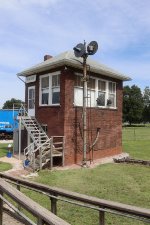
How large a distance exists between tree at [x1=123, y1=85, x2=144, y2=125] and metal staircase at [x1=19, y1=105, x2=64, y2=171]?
78.2 meters

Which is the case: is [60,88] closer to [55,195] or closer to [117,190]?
[117,190]

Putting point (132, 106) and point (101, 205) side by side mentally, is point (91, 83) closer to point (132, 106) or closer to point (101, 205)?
point (101, 205)

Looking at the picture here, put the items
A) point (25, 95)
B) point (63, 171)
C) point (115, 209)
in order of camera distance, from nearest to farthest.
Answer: point (115, 209), point (63, 171), point (25, 95)

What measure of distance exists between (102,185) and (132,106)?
8802 cm

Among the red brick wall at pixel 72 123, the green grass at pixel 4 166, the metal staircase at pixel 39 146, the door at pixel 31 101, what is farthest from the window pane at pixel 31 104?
the green grass at pixel 4 166

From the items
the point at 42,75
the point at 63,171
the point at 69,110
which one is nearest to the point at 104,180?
the point at 63,171

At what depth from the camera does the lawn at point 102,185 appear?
9.18 m

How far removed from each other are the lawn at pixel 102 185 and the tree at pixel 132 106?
80.5 m

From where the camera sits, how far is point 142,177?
14695 millimetres

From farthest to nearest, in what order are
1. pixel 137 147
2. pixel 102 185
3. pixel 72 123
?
pixel 137 147, pixel 72 123, pixel 102 185

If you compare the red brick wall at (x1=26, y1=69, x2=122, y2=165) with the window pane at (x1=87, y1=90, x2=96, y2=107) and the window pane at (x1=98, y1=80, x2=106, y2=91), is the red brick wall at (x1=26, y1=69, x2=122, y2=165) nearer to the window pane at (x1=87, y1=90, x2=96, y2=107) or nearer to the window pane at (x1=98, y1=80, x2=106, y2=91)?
the window pane at (x1=87, y1=90, x2=96, y2=107)

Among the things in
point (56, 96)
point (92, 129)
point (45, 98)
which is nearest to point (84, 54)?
point (56, 96)

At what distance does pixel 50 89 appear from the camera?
20.0m

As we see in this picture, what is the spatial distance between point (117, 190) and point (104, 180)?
1909 mm
